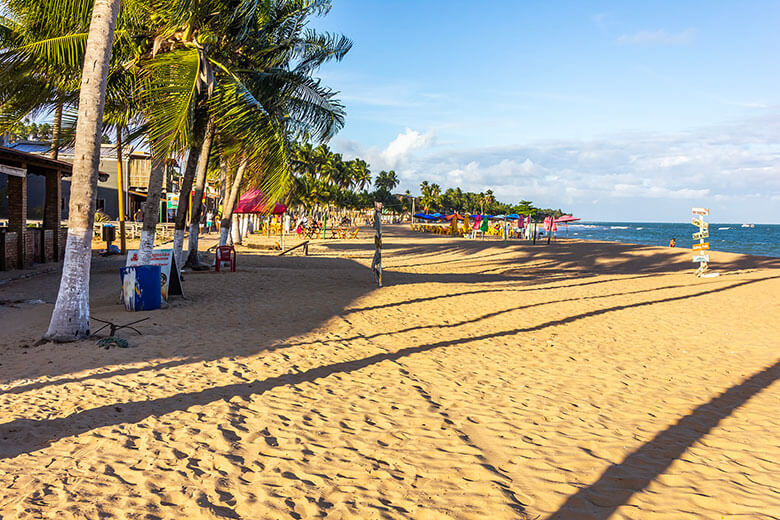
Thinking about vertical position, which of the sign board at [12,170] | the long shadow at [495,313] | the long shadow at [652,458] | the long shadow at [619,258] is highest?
the sign board at [12,170]

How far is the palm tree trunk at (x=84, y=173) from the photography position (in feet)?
21.9

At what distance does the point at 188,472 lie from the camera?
3.61 m

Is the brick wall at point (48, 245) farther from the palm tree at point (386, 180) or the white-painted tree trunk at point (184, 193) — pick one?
the palm tree at point (386, 180)

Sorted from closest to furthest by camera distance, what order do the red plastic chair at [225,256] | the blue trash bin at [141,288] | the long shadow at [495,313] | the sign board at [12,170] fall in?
the long shadow at [495,313] < the blue trash bin at [141,288] < the sign board at [12,170] < the red plastic chair at [225,256]

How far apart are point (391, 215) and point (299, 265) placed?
100797 mm

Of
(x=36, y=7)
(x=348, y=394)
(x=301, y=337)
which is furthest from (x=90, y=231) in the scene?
(x=36, y=7)

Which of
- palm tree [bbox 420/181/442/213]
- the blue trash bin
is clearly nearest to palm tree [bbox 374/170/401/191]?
palm tree [bbox 420/181/442/213]

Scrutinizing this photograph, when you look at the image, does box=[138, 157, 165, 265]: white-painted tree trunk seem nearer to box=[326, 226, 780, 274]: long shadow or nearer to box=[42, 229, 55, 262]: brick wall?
box=[42, 229, 55, 262]: brick wall

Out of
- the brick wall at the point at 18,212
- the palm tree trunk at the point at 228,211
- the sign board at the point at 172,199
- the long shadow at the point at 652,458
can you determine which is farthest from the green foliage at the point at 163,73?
the sign board at the point at 172,199

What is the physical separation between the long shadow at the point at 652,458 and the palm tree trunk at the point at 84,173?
6.30 m

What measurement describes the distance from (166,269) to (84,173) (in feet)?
13.0

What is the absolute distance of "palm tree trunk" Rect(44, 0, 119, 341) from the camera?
668 cm

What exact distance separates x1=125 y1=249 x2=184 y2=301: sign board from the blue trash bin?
11.8 inches

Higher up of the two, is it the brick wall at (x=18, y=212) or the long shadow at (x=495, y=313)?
the brick wall at (x=18, y=212)
